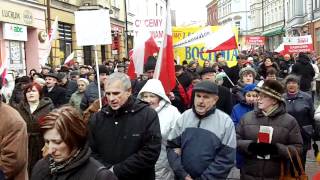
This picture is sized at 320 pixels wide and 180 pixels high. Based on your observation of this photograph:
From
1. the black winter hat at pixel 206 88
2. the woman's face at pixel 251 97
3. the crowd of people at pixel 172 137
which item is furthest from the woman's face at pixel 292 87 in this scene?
the black winter hat at pixel 206 88

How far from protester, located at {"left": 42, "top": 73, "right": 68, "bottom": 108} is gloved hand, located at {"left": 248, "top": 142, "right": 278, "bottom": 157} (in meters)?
4.99

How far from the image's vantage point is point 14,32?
2019 centimetres

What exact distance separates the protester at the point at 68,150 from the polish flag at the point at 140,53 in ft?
21.9

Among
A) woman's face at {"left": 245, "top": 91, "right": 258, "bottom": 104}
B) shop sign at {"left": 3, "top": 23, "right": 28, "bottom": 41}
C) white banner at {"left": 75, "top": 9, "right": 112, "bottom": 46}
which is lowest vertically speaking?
woman's face at {"left": 245, "top": 91, "right": 258, "bottom": 104}

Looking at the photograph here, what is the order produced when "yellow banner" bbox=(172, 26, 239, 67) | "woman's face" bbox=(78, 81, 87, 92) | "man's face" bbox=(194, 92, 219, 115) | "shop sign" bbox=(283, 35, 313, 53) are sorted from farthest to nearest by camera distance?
"shop sign" bbox=(283, 35, 313, 53) < "yellow banner" bbox=(172, 26, 239, 67) < "woman's face" bbox=(78, 81, 87, 92) < "man's face" bbox=(194, 92, 219, 115)

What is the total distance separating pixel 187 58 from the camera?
17234 mm

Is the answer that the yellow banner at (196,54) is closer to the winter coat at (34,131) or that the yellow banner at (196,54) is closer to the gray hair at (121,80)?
the winter coat at (34,131)

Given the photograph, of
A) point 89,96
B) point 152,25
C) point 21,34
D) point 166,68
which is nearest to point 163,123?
point 166,68

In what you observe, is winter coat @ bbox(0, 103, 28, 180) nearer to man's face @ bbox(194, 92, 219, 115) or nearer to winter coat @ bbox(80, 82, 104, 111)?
man's face @ bbox(194, 92, 219, 115)

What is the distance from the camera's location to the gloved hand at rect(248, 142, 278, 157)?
499 centimetres

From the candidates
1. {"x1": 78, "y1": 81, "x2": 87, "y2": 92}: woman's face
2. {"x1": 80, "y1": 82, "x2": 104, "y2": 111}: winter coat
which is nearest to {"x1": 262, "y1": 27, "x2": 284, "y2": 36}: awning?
{"x1": 78, "y1": 81, "x2": 87, "y2": 92}: woman's face

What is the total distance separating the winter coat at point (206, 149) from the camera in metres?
4.67

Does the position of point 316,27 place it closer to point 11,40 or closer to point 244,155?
point 11,40

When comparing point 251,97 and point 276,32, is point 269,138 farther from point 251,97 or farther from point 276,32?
point 276,32
